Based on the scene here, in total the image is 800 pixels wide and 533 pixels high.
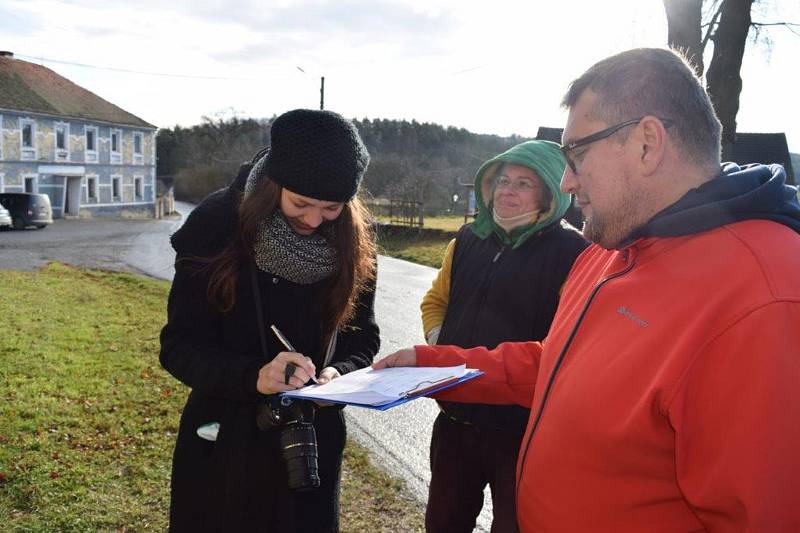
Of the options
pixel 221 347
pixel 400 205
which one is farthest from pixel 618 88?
pixel 400 205

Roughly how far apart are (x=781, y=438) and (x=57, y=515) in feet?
12.2

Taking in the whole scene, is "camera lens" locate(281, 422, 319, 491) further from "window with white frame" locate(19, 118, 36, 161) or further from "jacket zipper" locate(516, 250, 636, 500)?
"window with white frame" locate(19, 118, 36, 161)

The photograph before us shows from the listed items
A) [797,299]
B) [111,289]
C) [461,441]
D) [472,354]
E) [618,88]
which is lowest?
[111,289]

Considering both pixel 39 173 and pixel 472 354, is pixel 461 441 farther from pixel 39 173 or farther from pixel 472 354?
pixel 39 173

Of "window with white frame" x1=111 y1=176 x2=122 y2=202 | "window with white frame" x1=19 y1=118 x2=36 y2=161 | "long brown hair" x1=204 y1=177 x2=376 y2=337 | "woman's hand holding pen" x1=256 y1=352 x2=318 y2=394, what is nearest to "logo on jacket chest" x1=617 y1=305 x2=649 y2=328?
"woman's hand holding pen" x1=256 y1=352 x2=318 y2=394

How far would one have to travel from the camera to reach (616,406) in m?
1.39

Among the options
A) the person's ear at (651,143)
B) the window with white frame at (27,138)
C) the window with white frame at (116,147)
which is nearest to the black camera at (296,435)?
the person's ear at (651,143)

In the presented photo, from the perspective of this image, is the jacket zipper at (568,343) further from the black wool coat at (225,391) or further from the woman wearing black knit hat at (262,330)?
the black wool coat at (225,391)

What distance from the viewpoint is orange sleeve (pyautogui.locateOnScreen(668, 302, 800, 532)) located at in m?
1.10

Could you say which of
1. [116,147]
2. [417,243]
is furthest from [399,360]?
[116,147]

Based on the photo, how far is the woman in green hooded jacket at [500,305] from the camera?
105 inches

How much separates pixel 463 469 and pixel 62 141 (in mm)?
41598

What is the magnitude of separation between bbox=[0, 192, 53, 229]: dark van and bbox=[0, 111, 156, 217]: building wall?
424 inches

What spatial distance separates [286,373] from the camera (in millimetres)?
1926
